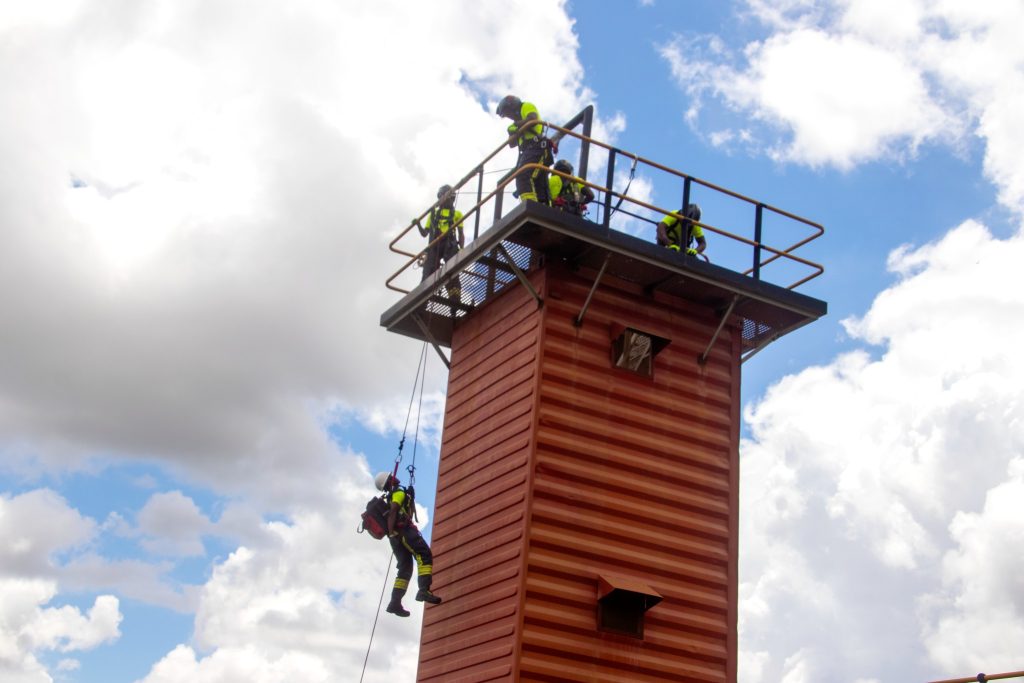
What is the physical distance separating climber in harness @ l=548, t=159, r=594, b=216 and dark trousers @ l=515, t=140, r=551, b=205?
0.12 m

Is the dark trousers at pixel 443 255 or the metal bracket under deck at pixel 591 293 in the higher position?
the dark trousers at pixel 443 255

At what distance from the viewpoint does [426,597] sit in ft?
62.3

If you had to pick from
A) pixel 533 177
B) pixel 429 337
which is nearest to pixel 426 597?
pixel 429 337

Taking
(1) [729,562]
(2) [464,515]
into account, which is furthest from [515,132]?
(1) [729,562]

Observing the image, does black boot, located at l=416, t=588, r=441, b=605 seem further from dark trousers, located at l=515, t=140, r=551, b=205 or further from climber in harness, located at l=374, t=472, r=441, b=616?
dark trousers, located at l=515, t=140, r=551, b=205

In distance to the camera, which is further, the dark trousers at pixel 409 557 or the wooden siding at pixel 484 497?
the dark trousers at pixel 409 557

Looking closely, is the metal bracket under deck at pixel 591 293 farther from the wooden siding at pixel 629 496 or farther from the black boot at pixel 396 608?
the black boot at pixel 396 608

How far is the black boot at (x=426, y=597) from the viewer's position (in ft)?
62.1

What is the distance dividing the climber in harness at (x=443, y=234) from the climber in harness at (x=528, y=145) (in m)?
1.65

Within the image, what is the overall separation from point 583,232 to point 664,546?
169 inches

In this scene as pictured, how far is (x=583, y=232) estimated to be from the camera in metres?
18.6

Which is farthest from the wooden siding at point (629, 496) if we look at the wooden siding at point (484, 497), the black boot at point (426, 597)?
the black boot at point (426, 597)

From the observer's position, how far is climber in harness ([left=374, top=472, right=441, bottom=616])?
755 inches

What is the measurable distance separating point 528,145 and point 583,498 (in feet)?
17.4
